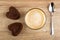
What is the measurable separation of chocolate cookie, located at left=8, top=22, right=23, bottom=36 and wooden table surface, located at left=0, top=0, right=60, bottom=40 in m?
0.03

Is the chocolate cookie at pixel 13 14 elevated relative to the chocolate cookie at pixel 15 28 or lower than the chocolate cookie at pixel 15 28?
elevated

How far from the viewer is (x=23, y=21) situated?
115 centimetres

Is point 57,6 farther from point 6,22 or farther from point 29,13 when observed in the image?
point 6,22

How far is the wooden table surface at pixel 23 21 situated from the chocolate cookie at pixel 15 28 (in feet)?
0.09

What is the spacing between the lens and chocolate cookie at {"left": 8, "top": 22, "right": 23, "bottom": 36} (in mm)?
1110

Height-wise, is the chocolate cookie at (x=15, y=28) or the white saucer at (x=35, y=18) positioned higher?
the white saucer at (x=35, y=18)

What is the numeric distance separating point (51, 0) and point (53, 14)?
93 millimetres

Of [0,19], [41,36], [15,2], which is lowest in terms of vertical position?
[41,36]

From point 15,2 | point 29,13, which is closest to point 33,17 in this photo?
point 29,13

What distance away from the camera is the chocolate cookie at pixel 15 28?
111 cm

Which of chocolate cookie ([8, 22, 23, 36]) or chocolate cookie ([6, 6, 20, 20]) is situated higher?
chocolate cookie ([6, 6, 20, 20])

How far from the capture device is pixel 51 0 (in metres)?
1.18

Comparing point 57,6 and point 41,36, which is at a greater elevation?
point 57,6

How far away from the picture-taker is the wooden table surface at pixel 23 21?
113 cm
